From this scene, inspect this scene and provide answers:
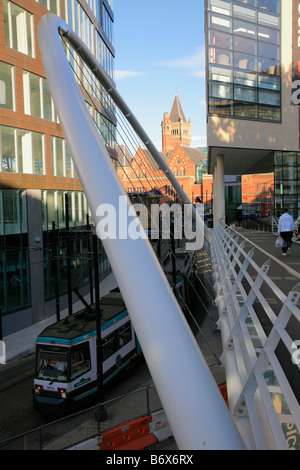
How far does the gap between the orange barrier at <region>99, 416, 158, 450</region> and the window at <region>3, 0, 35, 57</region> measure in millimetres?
18087

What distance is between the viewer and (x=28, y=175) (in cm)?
2086

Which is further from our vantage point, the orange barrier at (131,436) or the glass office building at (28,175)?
the glass office building at (28,175)

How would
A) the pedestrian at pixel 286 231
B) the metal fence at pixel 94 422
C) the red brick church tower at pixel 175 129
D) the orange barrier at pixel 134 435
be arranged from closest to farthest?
the orange barrier at pixel 134 435
the metal fence at pixel 94 422
the pedestrian at pixel 286 231
the red brick church tower at pixel 175 129

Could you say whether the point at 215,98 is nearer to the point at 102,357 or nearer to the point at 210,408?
the point at 102,357

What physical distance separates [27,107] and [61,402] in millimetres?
15381

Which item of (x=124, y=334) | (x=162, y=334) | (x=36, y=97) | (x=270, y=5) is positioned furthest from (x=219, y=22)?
(x=162, y=334)

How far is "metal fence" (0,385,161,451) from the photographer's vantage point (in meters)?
9.31

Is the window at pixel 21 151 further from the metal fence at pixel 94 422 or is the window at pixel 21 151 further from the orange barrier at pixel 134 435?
the orange barrier at pixel 134 435

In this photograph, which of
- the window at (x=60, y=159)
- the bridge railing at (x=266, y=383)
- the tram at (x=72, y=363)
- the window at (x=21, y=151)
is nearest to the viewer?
the bridge railing at (x=266, y=383)

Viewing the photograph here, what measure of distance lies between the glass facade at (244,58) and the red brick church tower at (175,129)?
428 ft

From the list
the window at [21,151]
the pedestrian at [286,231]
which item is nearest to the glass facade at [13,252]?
the window at [21,151]

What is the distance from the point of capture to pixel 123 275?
2.74 metres

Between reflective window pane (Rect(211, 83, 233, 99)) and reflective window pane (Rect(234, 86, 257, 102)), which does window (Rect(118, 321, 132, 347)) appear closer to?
reflective window pane (Rect(211, 83, 233, 99))

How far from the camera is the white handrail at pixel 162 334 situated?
2264 mm
